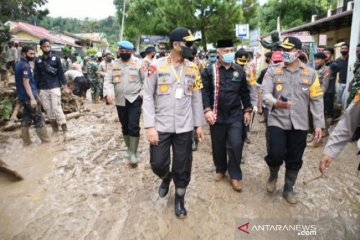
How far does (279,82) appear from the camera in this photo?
4168 millimetres

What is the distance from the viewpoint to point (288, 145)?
425 centimetres

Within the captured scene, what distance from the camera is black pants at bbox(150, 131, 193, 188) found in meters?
3.81

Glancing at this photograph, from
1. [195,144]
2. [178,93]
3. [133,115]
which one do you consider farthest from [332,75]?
[178,93]

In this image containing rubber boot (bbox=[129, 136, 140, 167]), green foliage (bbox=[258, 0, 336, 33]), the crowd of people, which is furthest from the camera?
green foliage (bbox=[258, 0, 336, 33])

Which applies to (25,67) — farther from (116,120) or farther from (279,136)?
(279,136)

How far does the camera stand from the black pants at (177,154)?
3.81 meters

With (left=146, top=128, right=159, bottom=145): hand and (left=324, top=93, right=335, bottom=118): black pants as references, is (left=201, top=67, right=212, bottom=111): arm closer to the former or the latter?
(left=146, top=128, right=159, bottom=145): hand

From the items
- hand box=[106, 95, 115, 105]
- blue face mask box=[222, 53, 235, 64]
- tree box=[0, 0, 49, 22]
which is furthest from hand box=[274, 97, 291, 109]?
tree box=[0, 0, 49, 22]

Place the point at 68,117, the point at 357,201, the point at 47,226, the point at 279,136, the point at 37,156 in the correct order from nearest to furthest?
the point at 47,226
the point at 279,136
the point at 357,201
the point at 37,156
the point at 68,117

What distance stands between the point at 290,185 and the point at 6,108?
24.2 ft

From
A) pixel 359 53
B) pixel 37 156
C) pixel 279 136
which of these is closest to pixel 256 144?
pixel 359 53

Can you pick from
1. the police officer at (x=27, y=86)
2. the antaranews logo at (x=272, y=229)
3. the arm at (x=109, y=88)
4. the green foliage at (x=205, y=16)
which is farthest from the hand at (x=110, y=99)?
the green foliage at (x=205, y=16)

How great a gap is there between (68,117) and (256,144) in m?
5.55

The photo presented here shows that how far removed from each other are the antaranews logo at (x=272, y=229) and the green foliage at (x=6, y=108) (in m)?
7.17
